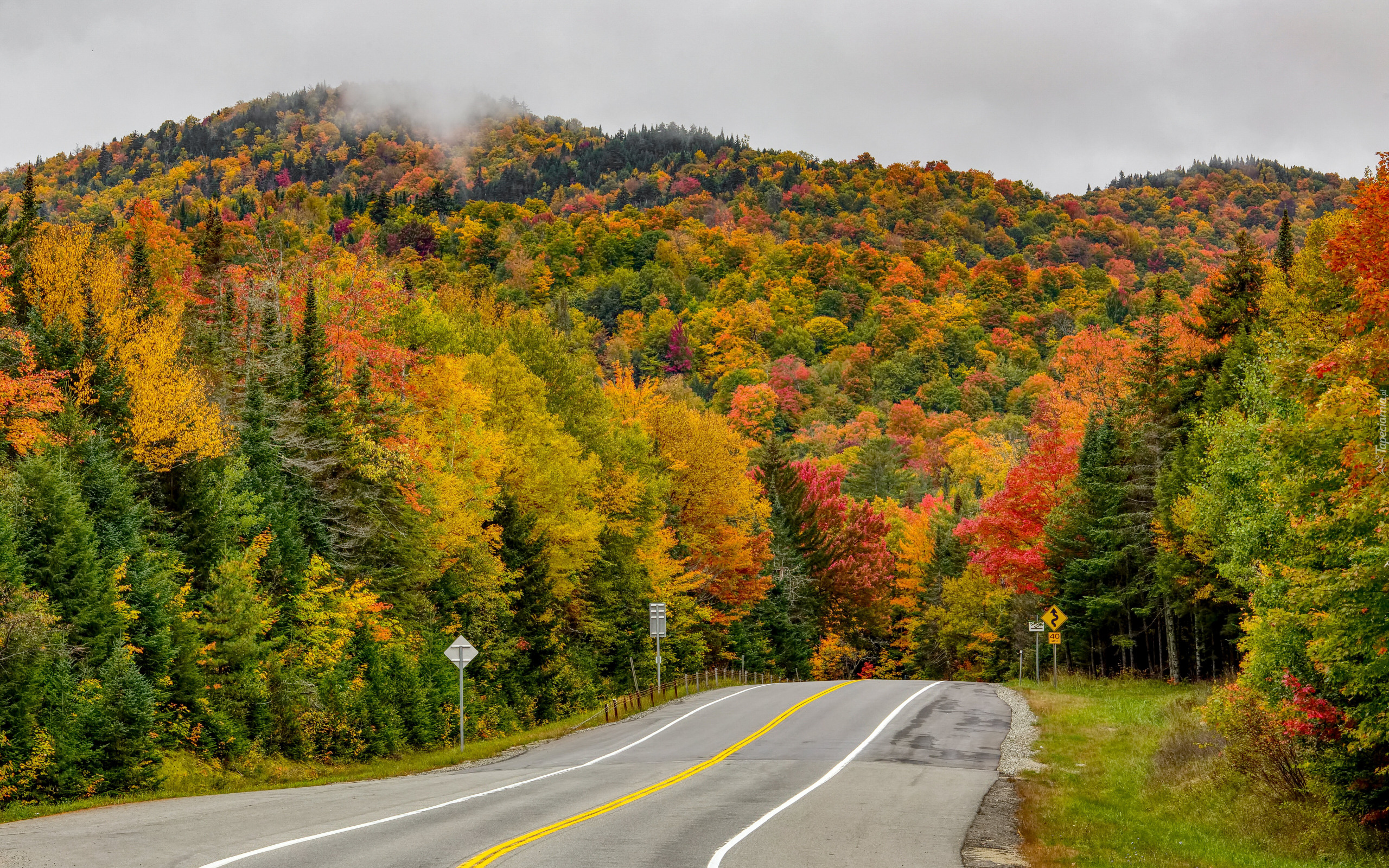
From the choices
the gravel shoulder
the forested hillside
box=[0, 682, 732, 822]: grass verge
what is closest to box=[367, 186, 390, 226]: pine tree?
the forested hillside

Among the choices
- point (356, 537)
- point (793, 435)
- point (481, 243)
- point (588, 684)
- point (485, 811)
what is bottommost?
point (588, 684)

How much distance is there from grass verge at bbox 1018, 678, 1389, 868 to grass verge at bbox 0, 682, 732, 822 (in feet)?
51.4

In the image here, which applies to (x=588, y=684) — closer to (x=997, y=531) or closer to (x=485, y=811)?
(x=997, y=531)

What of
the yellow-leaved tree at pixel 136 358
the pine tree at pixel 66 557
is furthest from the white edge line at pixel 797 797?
the yellow-leaved tree at pixel 136 358

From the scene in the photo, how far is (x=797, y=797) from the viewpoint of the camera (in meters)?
18.5

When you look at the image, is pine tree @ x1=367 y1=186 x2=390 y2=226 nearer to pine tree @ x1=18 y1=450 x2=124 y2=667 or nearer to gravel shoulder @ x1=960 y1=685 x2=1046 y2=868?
pine tree @ x1=18 y1=450 x2=124 y2=667

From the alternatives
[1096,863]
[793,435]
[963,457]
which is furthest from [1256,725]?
[793,435]

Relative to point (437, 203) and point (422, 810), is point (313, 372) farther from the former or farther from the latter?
point (437, 203)

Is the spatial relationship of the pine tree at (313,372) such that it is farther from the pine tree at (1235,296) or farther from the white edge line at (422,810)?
the pine tree at (1235,296)

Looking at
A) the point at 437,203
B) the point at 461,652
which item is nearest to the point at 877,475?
the point at 461,652

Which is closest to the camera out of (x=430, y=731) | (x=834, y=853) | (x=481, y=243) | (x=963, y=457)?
(x=834, y=853)

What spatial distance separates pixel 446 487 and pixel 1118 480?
2881cm

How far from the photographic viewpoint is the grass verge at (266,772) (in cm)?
1989

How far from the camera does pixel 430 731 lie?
34.5 metres
